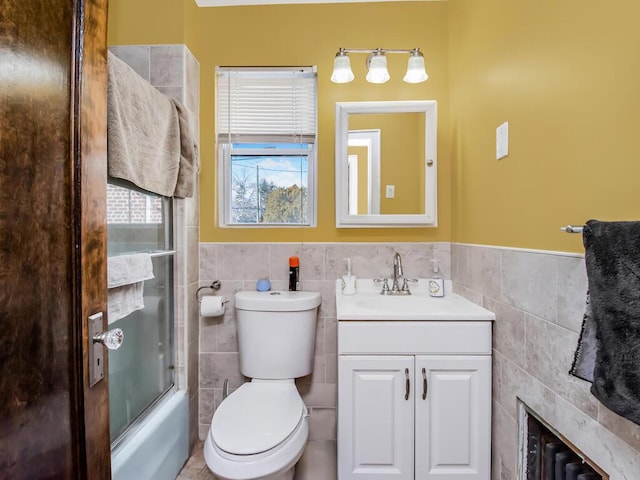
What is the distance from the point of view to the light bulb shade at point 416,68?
1.65 metres

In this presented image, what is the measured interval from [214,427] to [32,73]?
1208 mm

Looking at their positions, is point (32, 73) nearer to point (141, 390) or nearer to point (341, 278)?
point (141, 390)

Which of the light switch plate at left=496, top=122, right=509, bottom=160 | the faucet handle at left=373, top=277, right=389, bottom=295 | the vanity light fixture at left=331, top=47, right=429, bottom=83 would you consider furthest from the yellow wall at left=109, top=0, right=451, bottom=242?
the light switch plate at left=496, top=122, right=509, bottom=160

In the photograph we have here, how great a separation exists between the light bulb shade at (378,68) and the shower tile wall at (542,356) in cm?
96

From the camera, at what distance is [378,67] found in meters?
1.65

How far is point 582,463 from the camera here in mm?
925

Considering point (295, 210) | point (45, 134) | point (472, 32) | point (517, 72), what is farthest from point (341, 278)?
point (45, 134)

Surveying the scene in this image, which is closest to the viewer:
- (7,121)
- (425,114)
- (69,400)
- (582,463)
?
(7,121)

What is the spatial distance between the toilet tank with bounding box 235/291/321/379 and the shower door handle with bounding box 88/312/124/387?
37.8 inches

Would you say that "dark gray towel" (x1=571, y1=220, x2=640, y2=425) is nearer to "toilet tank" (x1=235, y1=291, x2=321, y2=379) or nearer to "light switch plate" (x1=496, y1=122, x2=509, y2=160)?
"light switch plate" (x1=496, y1=122, x2=509, y2=160)

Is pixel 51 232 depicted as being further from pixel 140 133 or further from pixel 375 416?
pixel 375 416

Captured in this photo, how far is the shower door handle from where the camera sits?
622 mm

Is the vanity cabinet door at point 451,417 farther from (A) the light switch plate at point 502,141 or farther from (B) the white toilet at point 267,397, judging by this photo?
(A) the light switch plate at point 502,141

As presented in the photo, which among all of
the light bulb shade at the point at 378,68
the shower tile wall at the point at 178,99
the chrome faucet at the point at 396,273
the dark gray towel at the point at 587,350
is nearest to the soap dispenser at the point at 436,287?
the chrome faucet at the point at 396,273
